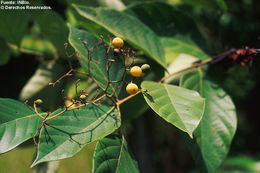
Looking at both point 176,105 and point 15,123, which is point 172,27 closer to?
point 176,105

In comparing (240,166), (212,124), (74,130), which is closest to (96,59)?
(74,130)

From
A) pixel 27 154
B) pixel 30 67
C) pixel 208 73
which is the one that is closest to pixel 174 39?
pixel 208 73

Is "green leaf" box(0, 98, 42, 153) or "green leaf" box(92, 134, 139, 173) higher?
"green leaf" box(0, 98, 42, 153)

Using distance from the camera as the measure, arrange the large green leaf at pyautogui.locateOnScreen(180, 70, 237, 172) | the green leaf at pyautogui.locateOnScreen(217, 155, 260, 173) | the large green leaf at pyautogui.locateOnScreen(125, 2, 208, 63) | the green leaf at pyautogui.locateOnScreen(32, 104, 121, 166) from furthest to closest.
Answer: the green leaf at pyautogui.locateOnScreen(217, 155, 260, 173), the large green leaf at pyautogui.locateOnScreen(125, 2, 208, 63), the large green leaf at pyautogui.locateOnScreen(180, 70, 237, 172), the green leaf at pyautogui.locateOnScreen(32, 104, 121, 166)

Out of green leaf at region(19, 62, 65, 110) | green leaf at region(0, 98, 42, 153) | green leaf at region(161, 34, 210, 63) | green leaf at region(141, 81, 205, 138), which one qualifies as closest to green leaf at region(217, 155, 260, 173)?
green leaf at region(161, 34, 210, 63)

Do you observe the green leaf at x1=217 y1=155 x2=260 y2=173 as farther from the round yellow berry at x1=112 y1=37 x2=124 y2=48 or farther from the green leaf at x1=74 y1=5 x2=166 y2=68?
the round yellow berry at x1=112 y1=37 x2=124 y2=48

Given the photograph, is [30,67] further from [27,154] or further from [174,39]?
[27,154]
